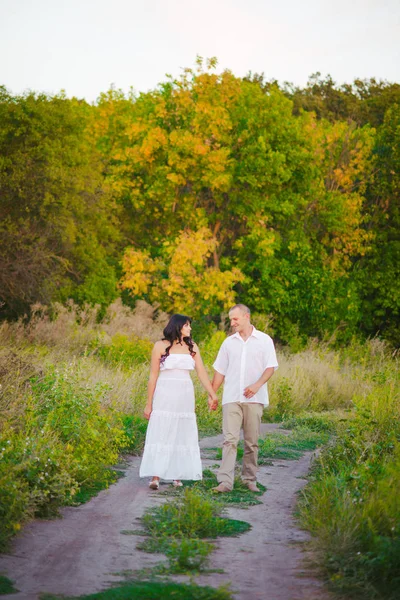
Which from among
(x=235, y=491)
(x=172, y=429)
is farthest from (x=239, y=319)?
(x=235, y=491)

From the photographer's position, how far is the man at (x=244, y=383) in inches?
366

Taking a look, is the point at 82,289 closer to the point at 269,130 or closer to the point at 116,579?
the point at 269,130

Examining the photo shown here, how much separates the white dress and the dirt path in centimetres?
52

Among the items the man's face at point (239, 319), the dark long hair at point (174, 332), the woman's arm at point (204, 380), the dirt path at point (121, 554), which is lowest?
the dirt path at point (121, 554)

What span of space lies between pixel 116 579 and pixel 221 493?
132 inches

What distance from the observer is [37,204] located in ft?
86.8

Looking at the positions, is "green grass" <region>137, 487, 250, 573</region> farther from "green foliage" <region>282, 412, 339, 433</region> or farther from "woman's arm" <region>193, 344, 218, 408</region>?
"green foliage" <region>282, 412, 339, 433</region>

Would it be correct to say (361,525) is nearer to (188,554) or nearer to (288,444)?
(188,554)

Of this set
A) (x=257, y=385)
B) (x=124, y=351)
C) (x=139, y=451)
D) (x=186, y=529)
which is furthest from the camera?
(x=124, y=351)

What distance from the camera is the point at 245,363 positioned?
9.35 meters

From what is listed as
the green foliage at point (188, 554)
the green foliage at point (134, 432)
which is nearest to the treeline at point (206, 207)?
the green foliage at point (134, 432)

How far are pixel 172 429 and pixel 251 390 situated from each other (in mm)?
1048

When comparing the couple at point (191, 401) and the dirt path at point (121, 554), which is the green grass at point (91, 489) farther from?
the couple at point (191, 401)

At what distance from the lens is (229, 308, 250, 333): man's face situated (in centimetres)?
934
